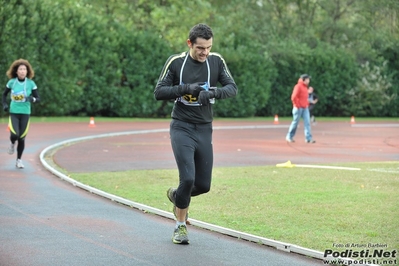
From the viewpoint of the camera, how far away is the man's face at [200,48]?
8398 millimetres

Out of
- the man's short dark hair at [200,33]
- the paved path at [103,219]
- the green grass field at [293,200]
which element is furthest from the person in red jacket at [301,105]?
the man's short dark hair at [200,33]

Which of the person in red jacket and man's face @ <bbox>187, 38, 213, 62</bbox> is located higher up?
man's face @ <bbox>187, 38, 213, 62</bbox>

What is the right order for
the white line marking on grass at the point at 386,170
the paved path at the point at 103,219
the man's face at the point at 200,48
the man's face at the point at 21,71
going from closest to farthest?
the paved path at the point at 103,219, the man's face at the point at 200,48, the white line marking on grass at the point at 386,170, the man's face at the point at 21,71

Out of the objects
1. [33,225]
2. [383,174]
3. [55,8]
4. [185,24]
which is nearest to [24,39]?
[55,8]

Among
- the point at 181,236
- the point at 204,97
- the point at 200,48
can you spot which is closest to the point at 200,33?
the point at 200,48

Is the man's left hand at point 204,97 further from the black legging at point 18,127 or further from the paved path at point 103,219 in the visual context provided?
the black legging at point 18,127

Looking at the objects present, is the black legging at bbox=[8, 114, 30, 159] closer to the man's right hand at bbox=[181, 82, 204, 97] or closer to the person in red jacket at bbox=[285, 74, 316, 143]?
the man's right hand at bbox=[181, 82, 204, 97]

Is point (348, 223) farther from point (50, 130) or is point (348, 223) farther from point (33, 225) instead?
point (50, 130)

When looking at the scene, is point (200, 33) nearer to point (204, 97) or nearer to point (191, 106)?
point (204, 97)

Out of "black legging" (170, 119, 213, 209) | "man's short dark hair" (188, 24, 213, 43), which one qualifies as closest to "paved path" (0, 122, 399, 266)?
"black legging" (170, 119, 213, 209)

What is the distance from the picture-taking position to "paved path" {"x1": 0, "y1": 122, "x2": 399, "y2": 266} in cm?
802

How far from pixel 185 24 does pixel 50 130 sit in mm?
17969

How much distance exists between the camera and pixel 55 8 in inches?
1390

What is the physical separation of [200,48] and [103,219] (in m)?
2.85
